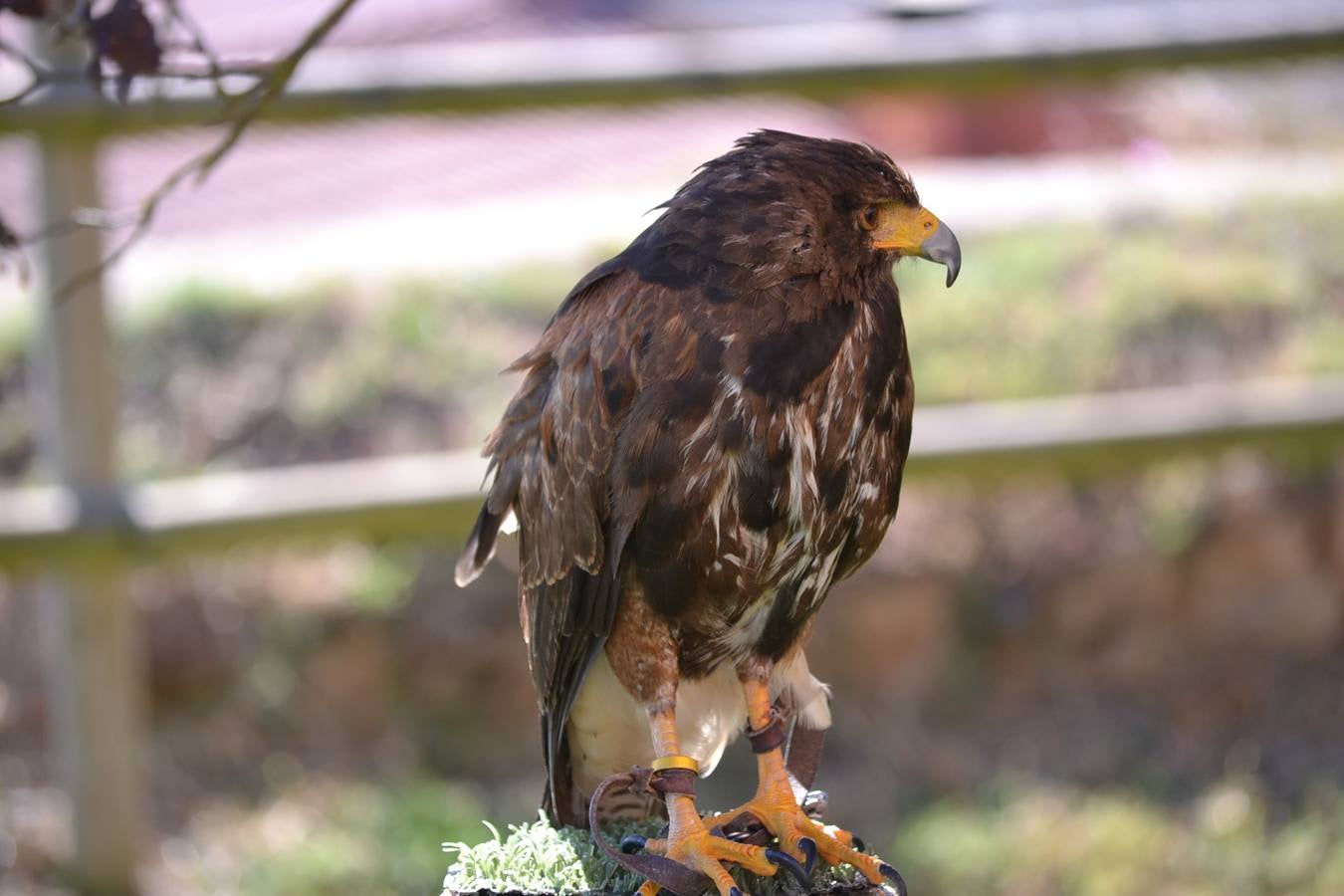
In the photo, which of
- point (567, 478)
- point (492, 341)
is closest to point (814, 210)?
point (567, 478)

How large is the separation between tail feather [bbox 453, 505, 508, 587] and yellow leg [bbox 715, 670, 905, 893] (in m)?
0.45

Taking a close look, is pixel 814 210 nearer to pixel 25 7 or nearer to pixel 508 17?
pixel 25 7

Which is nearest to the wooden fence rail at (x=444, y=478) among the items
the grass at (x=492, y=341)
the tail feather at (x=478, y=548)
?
the grass at (x=492, y=341)

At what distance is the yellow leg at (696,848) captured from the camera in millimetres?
2043

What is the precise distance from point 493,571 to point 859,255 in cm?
309

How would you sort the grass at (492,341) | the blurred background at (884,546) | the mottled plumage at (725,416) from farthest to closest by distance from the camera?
the grass at (492,341), the blurred background at (884,546), the mottled plumage at (725,416)

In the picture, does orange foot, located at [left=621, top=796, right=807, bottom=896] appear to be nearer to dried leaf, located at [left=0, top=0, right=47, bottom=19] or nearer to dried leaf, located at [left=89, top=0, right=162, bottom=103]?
dried leaf, located at [left=89, top=0, right=162, bottom=103]

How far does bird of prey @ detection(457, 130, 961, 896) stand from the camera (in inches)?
78.2

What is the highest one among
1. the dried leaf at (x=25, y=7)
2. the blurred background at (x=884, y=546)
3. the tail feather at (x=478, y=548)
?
the dried leaf at (x=25, y=7)

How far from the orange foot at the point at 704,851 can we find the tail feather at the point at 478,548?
52 centimetres

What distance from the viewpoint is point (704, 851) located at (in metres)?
2.06

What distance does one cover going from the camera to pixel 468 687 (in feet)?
16.4

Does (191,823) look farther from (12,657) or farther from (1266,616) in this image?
(1266,616)

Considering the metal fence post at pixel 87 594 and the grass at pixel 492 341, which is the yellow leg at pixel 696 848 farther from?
the grass at pixel 492 341
